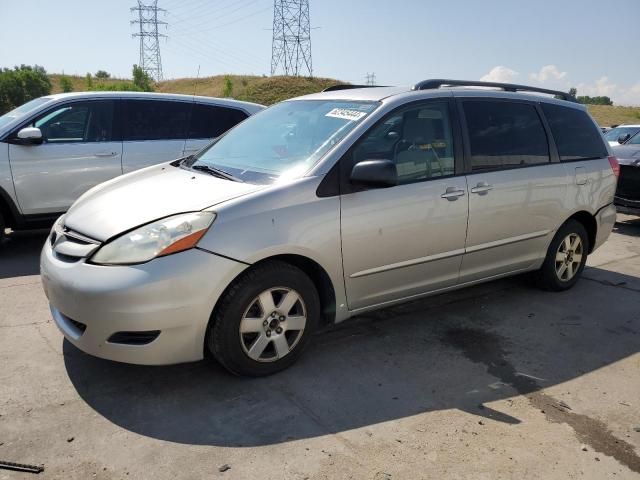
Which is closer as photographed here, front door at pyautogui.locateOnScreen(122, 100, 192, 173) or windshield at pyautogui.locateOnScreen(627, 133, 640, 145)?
front door at pyautogui.locateOnScreen(122, 100, 192, 173)

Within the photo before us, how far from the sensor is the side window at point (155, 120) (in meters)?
6.49

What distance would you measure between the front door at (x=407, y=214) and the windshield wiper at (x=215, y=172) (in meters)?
0.72

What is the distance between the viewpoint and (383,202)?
11.7ft

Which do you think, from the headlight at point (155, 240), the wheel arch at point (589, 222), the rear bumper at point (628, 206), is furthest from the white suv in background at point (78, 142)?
the rear bumper at point (628, 206)

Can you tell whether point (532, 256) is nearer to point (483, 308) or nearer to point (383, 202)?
point (483, 308)

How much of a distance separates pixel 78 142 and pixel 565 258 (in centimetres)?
530

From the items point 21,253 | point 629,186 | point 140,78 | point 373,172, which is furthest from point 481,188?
point 140,78

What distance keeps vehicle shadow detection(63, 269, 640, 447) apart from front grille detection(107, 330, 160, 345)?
363mm

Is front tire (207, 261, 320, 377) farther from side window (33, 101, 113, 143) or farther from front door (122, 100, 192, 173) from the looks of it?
side window (33, 101, 113, 143)

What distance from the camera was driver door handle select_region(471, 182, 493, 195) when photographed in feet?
13.3

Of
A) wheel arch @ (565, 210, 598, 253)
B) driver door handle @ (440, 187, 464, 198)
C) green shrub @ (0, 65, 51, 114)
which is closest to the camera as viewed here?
driver door handle @ (440, 187, 464, 198)

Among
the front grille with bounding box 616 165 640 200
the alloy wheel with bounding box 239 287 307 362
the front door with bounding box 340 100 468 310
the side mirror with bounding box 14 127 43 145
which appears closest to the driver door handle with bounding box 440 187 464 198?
the front door with bounding box 340 100 468 310

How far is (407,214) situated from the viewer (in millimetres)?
3691

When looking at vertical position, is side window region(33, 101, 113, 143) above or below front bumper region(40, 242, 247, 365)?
above
